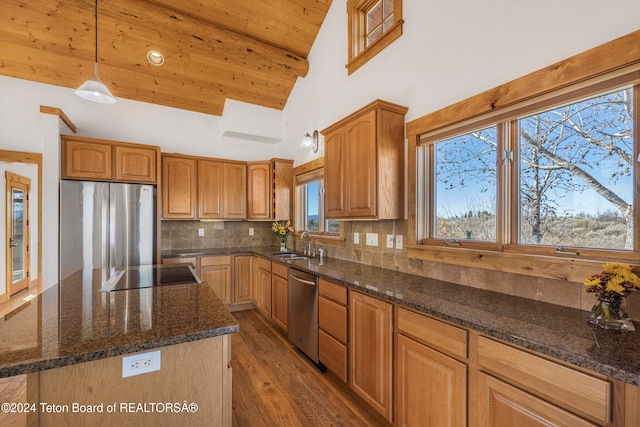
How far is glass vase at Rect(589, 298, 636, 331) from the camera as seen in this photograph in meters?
1.11

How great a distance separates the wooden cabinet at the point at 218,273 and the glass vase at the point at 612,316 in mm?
3682

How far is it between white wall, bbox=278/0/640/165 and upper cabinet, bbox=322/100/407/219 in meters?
0.23

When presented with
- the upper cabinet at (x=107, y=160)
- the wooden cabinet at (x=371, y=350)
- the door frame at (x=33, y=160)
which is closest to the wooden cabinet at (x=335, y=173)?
the wooden cabinet at (x=371, y=350)

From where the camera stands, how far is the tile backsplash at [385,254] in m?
1.45

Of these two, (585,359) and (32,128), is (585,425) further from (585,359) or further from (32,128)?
(32,128)

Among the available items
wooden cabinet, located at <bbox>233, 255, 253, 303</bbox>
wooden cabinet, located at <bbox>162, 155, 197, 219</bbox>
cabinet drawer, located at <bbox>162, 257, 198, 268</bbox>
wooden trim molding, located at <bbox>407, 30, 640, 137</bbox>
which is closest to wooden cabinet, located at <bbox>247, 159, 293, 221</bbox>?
wooden cabinet, located at <bbox>233, 255, 253, 303</bbox>

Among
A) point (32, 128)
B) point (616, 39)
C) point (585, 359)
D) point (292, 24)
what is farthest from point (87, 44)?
point (585, 359)

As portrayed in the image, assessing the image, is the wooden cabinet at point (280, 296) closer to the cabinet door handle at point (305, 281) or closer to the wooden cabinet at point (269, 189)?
the cabinet door handle at point (305, 281)

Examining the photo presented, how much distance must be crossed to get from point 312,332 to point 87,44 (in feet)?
13.4

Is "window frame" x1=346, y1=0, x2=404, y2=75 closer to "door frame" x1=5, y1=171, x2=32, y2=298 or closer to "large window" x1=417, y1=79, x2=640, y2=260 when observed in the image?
"large window" x1=417, y1=79, x2=640, y2=260

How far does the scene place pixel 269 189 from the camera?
4.37 meters

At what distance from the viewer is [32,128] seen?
3.42 metres

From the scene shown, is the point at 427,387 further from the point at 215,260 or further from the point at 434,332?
the point at 215,260

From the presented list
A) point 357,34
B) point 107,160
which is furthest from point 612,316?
point 107,160
